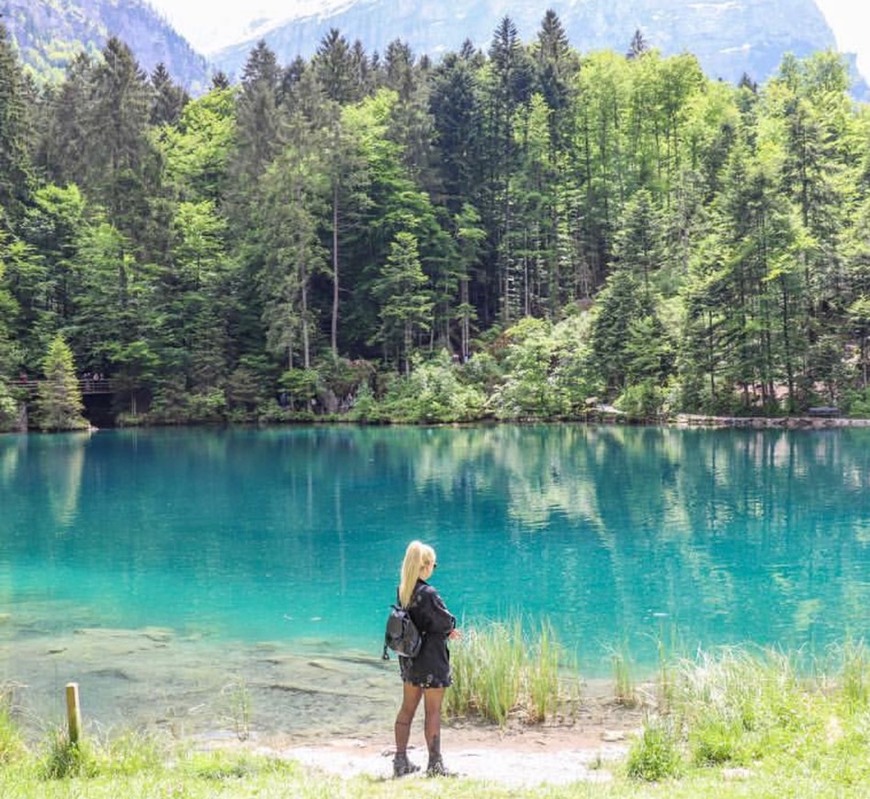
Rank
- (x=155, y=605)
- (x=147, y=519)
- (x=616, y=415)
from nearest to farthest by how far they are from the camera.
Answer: (x=155, y=605), (x=147, y=519), (x=616, y=415)

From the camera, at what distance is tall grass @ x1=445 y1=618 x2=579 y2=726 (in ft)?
30.2

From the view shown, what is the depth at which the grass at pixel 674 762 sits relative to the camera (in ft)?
19.0

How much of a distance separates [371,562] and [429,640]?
1153 centimetres

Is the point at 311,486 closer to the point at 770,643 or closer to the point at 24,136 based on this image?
the point at 770,643

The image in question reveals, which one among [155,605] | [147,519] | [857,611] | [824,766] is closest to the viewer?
[824,766]

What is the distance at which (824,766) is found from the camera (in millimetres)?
5953

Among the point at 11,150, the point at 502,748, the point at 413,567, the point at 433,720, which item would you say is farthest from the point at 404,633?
the point at 11,150

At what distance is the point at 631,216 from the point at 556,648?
45.9 metres

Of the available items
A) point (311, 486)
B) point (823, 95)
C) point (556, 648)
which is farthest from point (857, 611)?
point (823, 95)

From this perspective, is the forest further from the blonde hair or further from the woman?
the blonde hair

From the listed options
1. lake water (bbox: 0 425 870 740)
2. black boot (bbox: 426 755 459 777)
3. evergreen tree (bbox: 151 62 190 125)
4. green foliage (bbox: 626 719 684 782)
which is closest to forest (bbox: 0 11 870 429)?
evergreen tree (bbox: 151 62 190 125)

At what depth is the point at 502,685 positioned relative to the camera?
927 centimetres

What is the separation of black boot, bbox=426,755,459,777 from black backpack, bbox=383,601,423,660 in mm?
858

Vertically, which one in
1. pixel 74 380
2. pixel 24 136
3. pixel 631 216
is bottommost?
pixel 74 380
